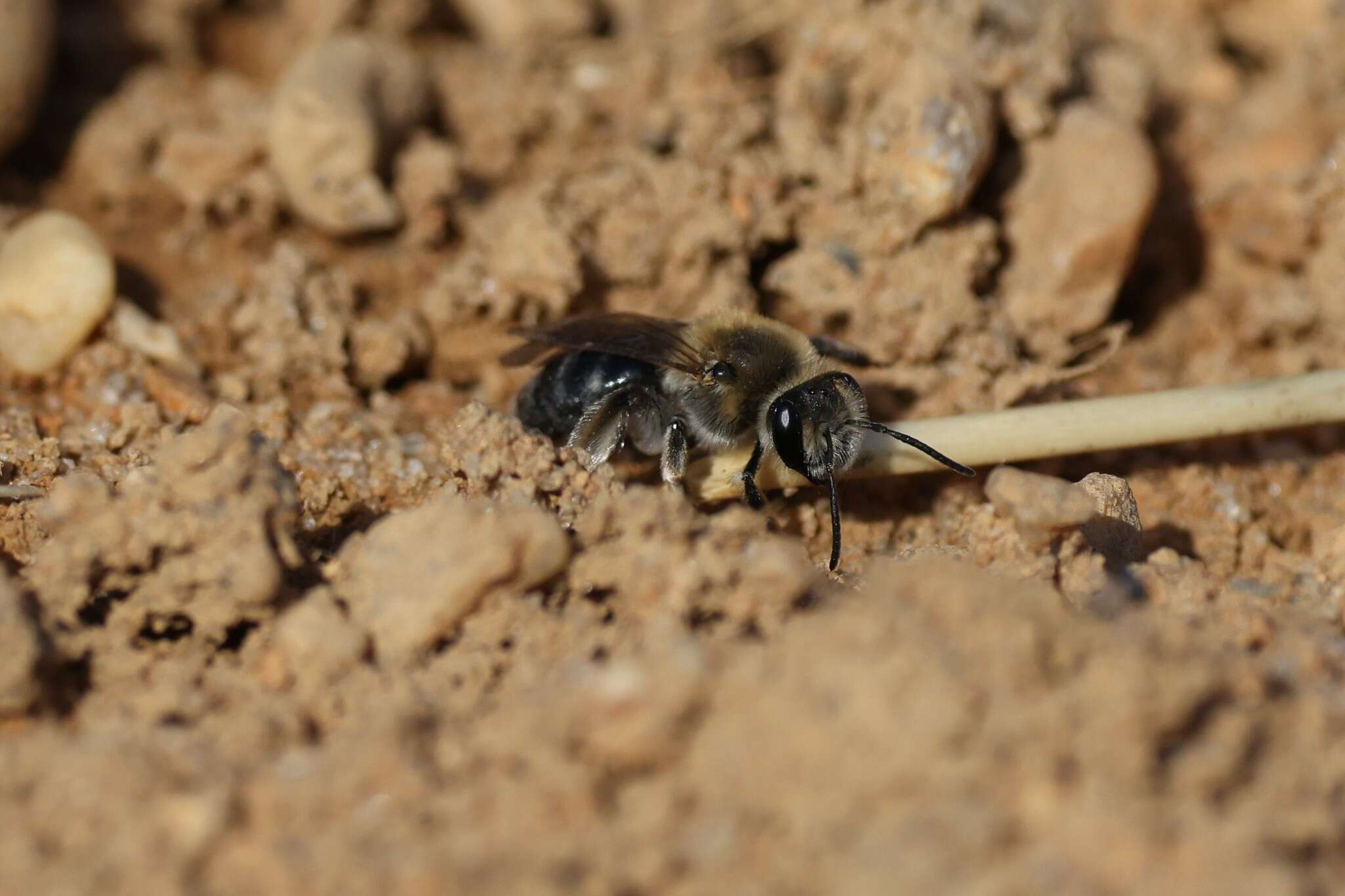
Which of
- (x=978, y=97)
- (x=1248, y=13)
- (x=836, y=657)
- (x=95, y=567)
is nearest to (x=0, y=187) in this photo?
(x=95, y=567)

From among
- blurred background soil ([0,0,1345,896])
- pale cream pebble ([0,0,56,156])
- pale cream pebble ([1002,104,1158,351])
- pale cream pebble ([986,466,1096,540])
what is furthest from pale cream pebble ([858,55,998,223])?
pale cream pebble ([0,0,56,156])

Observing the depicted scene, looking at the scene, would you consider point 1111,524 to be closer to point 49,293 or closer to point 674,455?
point 674,455

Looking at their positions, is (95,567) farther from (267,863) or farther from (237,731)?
(267,863)

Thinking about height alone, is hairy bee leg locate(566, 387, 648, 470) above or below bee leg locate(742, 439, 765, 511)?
above

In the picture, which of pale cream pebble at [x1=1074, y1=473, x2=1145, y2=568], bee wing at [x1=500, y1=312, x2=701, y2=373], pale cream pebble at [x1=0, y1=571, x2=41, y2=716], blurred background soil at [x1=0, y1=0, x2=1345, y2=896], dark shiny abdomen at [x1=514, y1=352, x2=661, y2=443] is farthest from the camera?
dark shiny abdomen at [x1=514, y1=352, x2=661, y2=443]

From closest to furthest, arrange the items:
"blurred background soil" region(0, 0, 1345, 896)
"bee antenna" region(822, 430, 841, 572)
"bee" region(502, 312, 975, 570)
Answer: "blurred background soil" region(0, 0, 1345, 896) < "bee antenna" region(822, 430, 841, 572) < "bee" region(502, 312, 975, 570)

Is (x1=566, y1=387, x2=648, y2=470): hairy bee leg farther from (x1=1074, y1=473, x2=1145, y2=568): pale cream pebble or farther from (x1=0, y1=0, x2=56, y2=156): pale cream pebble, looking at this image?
(x1=0, y1=0, x2=56, y2=156): pale cream pebble
